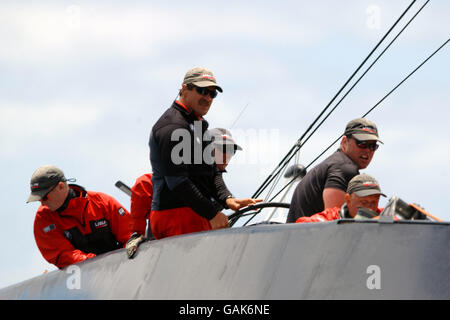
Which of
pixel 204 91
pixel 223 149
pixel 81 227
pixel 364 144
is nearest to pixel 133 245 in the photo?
pixel 204 91

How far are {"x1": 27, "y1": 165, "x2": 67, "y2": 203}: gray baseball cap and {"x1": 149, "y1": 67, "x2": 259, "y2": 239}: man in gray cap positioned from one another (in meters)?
1.28

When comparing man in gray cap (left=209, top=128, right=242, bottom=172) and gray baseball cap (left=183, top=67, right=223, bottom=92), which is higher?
gray baseball cap (left=183, top=67, right=223, bottom=92)

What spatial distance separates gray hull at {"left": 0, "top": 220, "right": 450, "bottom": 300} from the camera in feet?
12.3

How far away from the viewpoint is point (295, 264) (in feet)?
13.4

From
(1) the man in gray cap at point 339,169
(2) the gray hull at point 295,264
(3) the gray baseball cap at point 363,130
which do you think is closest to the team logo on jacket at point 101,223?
(2) the gray hull at point 295,264

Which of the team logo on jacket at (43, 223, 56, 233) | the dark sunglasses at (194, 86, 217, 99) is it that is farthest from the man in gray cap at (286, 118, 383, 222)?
the team logo on jacket at (43, 223, 56, 233)

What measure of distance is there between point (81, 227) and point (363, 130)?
7.90 ft

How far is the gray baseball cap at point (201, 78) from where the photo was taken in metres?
5.60

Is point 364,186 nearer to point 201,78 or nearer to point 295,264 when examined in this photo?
point 295,264

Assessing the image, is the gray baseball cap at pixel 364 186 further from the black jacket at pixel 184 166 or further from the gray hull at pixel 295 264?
the black jacket at pixel 184 166

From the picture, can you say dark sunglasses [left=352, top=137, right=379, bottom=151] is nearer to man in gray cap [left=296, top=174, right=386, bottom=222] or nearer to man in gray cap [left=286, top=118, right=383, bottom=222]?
man in gray cap [left=286, top=118, right=383, bottom=222]
